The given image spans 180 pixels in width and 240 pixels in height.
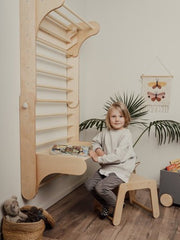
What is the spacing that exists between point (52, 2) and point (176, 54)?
63.3 inches

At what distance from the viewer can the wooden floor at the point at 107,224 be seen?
2049mm

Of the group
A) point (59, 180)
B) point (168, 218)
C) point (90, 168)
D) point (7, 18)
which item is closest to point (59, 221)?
point (59, 180)

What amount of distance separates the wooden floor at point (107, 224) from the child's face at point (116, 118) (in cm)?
80

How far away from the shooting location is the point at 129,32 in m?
3.17

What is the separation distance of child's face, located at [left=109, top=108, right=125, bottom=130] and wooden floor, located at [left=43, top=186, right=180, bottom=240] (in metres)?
0.80

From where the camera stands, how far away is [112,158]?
2.32 m

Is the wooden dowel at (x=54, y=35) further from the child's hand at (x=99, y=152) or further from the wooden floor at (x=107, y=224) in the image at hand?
the wooden floor at (x=107, y=224)

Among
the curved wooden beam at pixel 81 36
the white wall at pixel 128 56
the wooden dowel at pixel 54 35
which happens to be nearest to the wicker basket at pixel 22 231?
the white wall at pixel 128 56

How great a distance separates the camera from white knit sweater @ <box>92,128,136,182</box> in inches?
91.7

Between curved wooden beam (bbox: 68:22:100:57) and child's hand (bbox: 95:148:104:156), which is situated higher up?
curved wooden beam (bbox: 68:22:100:57)

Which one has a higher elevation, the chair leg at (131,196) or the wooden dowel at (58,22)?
the wooden dowel at (58,22)

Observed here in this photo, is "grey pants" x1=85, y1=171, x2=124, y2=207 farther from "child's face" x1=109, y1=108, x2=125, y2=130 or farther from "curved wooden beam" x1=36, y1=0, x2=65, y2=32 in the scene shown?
"curved wooden beam" x1=36, y1=0, x2=65, y2=32

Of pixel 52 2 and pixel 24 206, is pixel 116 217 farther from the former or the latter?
pixel 52 2

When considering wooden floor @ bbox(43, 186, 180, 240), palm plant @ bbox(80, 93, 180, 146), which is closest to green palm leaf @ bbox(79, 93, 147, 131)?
palm plant @ bbox(80, 93, 180, 146)
